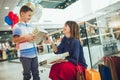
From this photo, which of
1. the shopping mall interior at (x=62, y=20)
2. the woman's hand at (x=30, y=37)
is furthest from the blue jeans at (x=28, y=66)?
the shopping mall interior at (x=62, y=20)

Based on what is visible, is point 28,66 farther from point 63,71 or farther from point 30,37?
point 63,71

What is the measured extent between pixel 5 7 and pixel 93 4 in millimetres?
5057

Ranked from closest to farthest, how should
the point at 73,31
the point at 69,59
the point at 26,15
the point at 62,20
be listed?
the point at 69,59 < the point at 73,31 < the point at 26,15 < the point at 62,20

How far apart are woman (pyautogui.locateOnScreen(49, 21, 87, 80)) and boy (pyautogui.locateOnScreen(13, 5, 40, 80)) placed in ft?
0.87

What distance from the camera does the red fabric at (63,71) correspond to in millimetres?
1654

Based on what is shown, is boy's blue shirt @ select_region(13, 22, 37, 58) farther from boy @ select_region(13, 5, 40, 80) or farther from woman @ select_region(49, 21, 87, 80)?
woman @ select_region(49, 21, 87, 80)

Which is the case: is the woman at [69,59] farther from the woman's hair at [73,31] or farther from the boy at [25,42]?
the boy at [25,42]

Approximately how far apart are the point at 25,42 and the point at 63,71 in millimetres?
688

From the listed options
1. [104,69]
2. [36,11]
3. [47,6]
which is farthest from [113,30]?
[47,6]

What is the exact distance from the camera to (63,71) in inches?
65.2

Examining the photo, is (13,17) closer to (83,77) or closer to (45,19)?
(83,77)

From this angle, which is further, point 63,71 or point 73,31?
point 73,31

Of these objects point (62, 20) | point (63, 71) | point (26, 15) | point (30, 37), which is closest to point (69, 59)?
point (63, 71)

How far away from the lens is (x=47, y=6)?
13688mm
